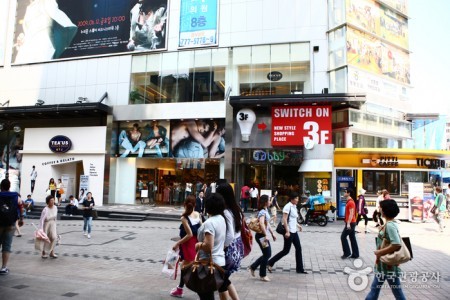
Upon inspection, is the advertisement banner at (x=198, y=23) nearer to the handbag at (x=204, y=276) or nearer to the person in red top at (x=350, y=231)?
the person in red top at (x=350, y=231)

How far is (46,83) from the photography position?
26.3 m

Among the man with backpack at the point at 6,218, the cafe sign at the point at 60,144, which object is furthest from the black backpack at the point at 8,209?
the cafe sign at the point at 60,144

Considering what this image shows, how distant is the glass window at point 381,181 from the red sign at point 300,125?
2836 millimetres

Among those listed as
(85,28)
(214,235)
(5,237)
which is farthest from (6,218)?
(85,28)

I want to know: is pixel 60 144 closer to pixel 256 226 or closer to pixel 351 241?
pixel 256 226

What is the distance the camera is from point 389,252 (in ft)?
13.4

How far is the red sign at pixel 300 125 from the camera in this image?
19.5m

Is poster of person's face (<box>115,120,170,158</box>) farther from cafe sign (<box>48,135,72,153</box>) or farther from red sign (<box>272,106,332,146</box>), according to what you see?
red sign (<box>272,106,332,146</box>)

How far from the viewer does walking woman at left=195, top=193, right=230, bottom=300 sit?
3.90 meters

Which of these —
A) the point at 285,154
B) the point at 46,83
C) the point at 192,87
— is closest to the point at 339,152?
the point at 285,154

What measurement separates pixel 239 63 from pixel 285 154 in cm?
670

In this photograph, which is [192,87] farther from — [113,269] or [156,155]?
[113,269]

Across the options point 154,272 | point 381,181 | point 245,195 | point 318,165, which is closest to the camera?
point 154,272

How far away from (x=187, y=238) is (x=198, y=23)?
20.5 meters
